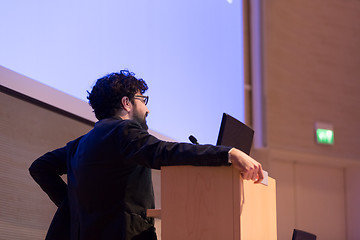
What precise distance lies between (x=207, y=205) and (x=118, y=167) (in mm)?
336

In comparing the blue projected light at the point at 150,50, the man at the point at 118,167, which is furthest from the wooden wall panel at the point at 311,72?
the man at the point at 118,167

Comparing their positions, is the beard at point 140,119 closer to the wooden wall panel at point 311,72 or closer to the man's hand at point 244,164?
the man's hand at point 244,164

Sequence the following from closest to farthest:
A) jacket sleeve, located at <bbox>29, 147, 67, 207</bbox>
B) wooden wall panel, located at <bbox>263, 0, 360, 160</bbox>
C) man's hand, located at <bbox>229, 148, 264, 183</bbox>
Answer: man's hand, located at <bbox>229, 148, 264, 183</bbox> → jacket sleeve, located at <bbox>29, 147, 67, 207</bbox> → wooden wall panel, located at <bbox>263, 0, 360, 160</bbox>

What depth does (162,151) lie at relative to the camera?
1.46 metres

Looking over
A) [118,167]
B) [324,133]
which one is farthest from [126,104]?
[324,133]

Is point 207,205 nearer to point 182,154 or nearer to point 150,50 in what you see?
point 182,154

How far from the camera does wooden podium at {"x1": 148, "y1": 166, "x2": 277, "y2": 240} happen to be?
1415 millimetres

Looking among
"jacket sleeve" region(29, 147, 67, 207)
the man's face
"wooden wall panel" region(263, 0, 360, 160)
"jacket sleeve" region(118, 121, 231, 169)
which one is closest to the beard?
the man's face

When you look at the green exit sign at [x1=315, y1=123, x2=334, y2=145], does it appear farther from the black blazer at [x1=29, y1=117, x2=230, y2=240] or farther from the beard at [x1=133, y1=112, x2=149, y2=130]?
the black blazer at [x1=29, y1=117, x2=230, y2=240]

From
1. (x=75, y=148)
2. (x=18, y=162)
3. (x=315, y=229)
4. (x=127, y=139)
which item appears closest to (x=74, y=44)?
(x=18, y=162)

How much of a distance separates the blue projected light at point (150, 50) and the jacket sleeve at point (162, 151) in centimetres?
84

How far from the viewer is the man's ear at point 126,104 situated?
1.81 m

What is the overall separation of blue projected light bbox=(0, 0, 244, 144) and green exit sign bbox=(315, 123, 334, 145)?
1.04 meters

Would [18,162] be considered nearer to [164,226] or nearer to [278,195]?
[164,226]
